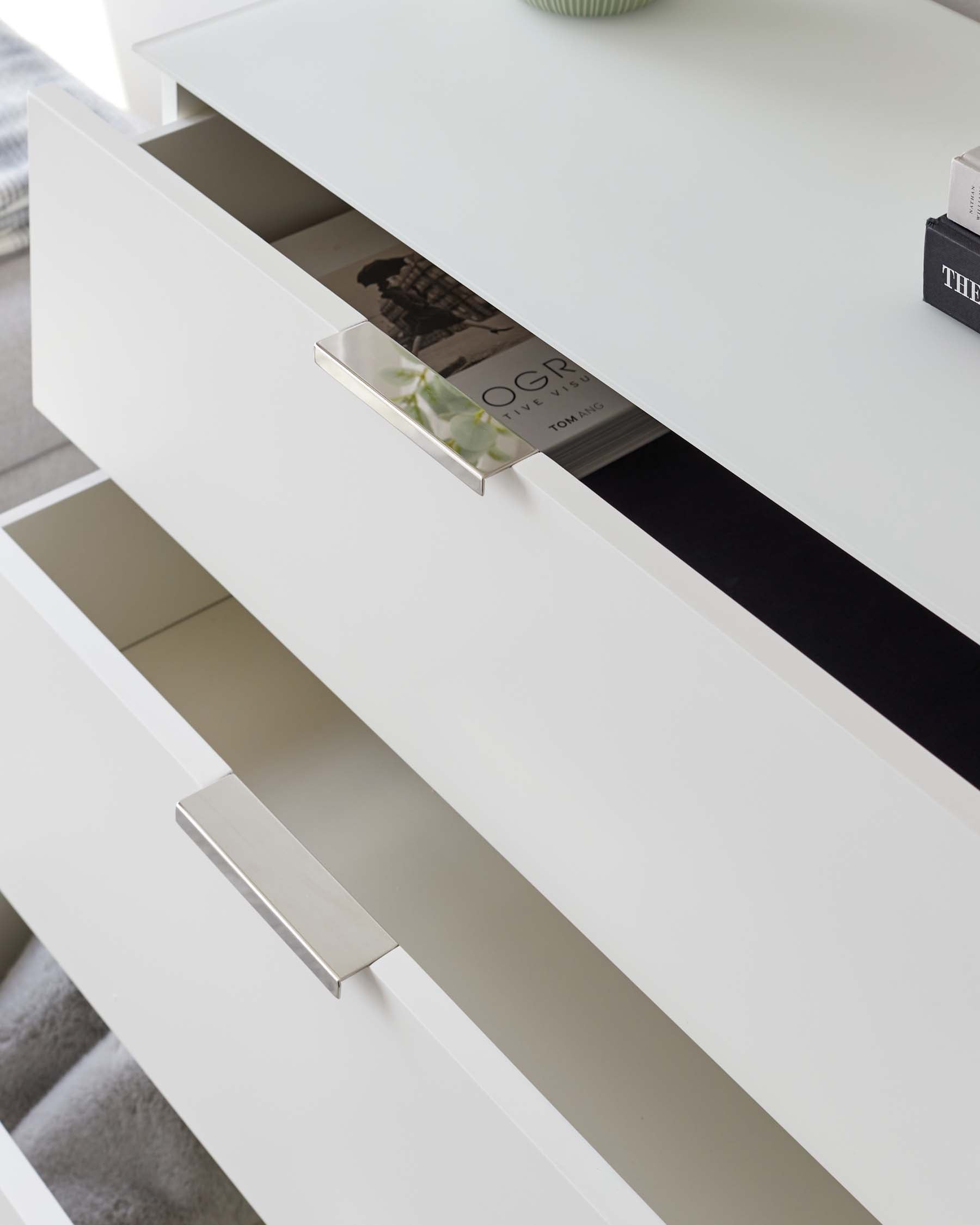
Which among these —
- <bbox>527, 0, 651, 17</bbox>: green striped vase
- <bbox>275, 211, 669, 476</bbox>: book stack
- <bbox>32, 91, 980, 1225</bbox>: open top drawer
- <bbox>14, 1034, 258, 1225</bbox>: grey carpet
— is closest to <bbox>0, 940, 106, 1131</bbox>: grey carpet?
<bbox>14, 1034, 258, 1225</bbox>: grey carpet

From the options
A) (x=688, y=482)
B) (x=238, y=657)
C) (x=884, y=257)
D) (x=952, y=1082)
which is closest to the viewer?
(x=952, y=1082)

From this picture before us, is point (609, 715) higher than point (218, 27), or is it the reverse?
point (218, 27)

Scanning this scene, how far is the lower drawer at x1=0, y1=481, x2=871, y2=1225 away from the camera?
505mm

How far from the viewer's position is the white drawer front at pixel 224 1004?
483 mm

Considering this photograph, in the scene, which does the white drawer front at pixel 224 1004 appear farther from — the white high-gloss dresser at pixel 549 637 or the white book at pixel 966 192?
the white book at pixel 966 192

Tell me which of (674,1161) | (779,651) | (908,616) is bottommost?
(674,1161)

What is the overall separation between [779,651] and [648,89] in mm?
374

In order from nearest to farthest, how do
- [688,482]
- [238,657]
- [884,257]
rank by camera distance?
[884,257]
[688,482]
[238,657]

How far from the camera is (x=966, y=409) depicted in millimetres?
469

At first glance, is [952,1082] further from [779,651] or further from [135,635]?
[135,635]

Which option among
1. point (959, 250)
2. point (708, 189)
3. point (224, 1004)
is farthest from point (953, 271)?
point (224, 1004)

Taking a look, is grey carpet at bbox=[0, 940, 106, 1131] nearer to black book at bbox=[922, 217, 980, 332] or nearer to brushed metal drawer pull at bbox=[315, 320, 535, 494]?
brushed metal drawer pull at bbox=[315, 320, 535, 494]

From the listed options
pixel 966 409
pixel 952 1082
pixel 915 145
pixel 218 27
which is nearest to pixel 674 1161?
pixel 952 1082

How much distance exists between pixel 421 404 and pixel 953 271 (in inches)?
8.3
